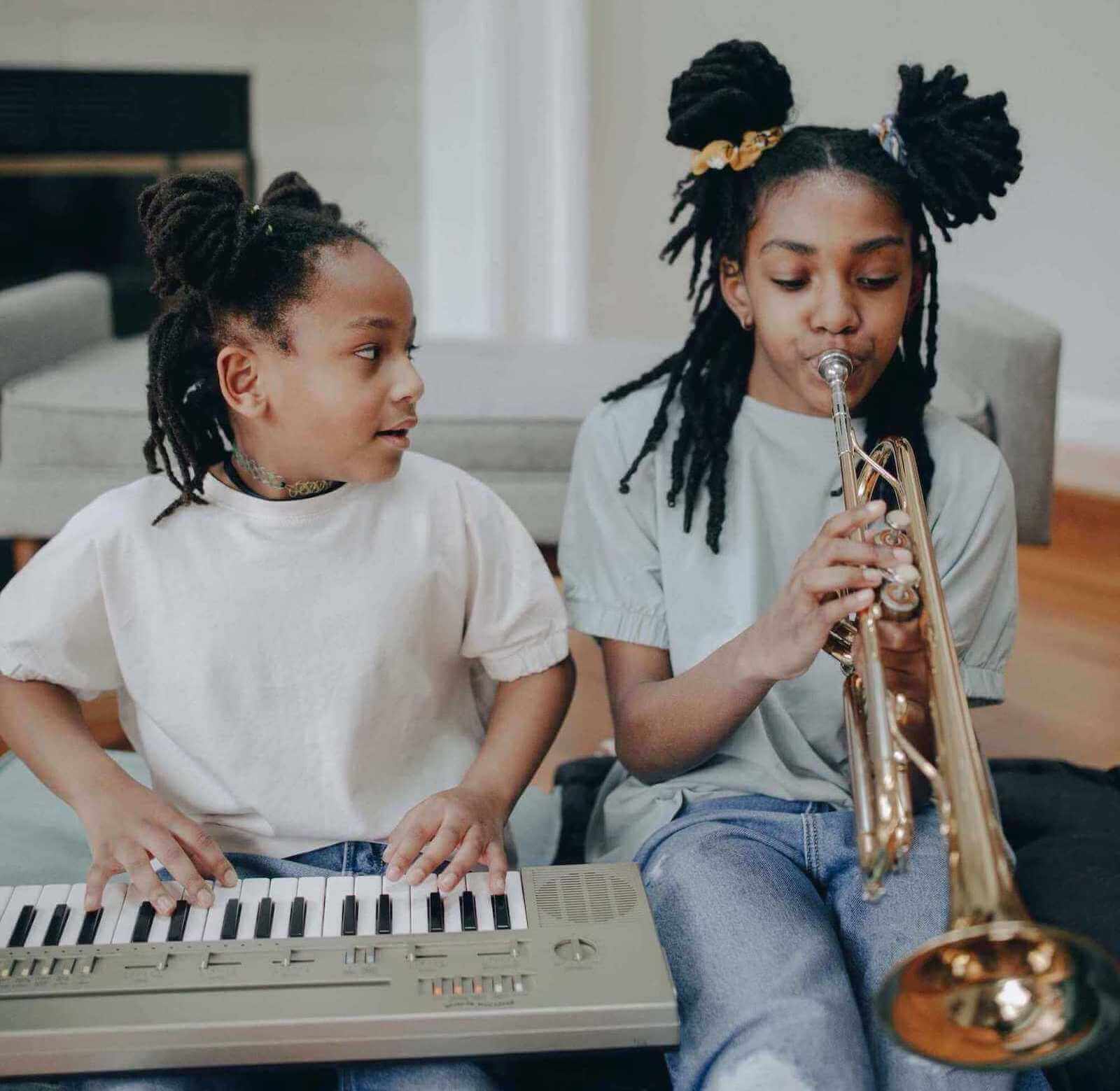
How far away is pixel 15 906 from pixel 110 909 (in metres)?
0.06

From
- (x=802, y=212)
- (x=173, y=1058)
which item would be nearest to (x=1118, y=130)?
(x=802, y=212)

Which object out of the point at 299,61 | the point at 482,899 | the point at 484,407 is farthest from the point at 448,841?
the point at 299,61

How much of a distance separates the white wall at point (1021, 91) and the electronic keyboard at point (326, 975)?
263 cm

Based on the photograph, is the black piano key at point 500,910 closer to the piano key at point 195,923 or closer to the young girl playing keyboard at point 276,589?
the young girl playing keyboard at point 276,589

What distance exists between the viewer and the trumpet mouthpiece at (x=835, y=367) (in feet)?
3.46

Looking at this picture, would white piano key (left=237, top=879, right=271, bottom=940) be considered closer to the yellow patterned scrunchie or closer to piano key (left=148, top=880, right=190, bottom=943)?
piano key (left=148, top=880, right=190, bottom=943)

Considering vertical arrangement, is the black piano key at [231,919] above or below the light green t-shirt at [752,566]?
below

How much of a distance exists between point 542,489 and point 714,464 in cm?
83

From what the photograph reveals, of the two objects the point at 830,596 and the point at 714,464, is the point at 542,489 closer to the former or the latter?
the point at 714,464

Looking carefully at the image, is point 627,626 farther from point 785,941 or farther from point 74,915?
point 74,915

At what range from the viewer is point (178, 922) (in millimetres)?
890

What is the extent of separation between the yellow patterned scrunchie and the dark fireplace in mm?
3091

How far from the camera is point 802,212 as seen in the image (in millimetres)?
1127

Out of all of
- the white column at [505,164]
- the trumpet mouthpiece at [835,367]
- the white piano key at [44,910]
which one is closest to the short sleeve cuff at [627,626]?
the trumpet mouthpiece at [835,367]
